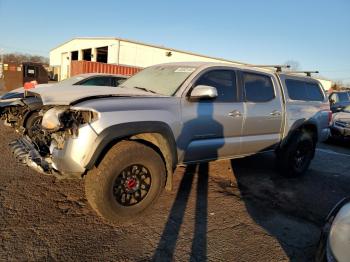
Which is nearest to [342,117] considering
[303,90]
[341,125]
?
[341,125]

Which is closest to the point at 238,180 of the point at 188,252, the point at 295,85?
the point at 295,85

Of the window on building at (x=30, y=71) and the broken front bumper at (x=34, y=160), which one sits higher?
the window on building at (x=30, y=71)

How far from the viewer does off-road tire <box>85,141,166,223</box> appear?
133 inches

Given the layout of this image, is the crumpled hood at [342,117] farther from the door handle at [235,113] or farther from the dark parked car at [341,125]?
the door handle at [235,113]

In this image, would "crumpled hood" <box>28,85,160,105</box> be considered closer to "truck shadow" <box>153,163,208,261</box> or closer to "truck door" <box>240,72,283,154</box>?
"truck shadow" <box>153,163,208,261</box>

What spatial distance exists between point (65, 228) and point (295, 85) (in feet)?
15.2

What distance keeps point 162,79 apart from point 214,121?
954 mm

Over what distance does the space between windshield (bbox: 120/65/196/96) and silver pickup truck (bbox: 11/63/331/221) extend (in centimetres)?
2

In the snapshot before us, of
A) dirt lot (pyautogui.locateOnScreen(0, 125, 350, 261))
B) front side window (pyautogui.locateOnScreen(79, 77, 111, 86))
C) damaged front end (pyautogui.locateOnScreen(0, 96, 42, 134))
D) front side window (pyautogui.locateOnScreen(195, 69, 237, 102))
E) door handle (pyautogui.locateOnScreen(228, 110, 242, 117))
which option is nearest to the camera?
dirt lot (pyautogui.locateOnScreen(0, 125, 350, 261))

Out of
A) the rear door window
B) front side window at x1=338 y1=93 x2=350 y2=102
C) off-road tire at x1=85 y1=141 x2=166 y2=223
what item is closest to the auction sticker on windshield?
off-road tire at x1=85 y1=141 x2=166 y2=223

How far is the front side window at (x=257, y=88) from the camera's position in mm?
4961

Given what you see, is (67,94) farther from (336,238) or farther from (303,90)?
(303,90)

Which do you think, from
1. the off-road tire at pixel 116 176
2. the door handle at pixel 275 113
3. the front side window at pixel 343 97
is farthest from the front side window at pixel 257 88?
the front side window at pixel 343 97

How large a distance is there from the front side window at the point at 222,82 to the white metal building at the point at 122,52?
73.8 feet
